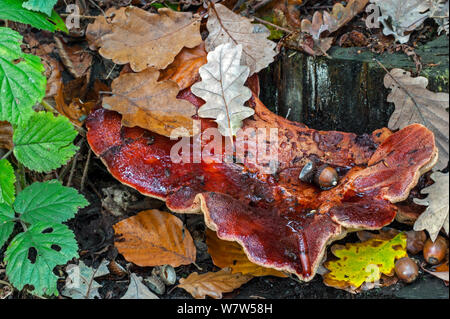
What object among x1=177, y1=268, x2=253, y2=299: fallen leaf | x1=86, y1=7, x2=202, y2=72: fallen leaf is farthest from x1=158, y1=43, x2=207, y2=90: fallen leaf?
x1=177, y1=268, x2=253, y2=299: fallen leaf

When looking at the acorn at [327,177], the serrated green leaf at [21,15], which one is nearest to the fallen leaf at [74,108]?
the serrated green leaf at [21,15]

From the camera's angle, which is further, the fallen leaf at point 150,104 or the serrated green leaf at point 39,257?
the fallen leaf at point 150,104

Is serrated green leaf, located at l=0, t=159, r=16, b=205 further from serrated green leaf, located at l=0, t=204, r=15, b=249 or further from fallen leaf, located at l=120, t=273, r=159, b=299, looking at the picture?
fallen leaf, located at l=120, t=273, r=159, b=299

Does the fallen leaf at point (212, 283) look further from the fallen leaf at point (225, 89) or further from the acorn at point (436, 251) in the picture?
the acorn at point (436, 251)

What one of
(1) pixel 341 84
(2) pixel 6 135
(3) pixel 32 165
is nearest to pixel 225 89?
(1) pixel 341 84

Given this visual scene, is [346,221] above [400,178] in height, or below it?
below
